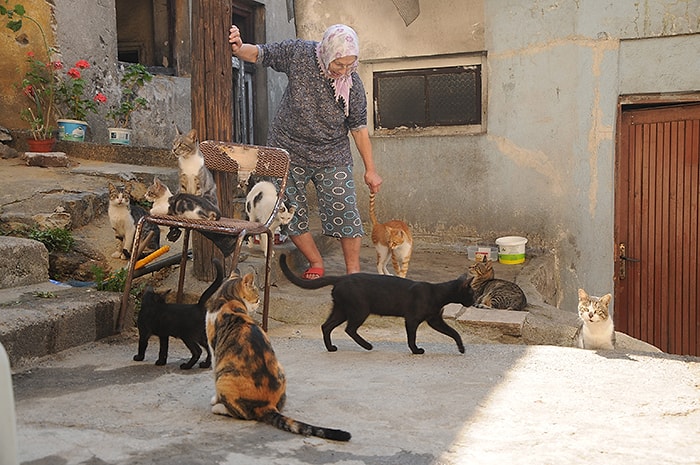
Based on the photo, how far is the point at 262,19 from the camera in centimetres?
1145

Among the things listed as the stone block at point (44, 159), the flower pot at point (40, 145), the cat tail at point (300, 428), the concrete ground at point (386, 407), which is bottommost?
the concrete ground at point (386, 407)

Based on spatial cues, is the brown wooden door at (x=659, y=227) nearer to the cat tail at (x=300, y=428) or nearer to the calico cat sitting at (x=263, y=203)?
the calico cat sitting at (x=263, y=203)

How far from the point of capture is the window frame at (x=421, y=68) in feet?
25.0

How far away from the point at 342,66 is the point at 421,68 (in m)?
3.05

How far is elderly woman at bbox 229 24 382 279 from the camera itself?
16.6 ft

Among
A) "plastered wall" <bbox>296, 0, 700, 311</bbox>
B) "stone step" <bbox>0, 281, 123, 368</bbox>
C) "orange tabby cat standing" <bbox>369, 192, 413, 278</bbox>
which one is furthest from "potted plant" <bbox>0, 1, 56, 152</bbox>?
"orange tabby cat standing" <bbox>369, 192, 413, 278</bbox>

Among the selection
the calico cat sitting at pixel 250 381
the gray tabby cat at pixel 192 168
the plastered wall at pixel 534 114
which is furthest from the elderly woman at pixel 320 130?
the plastered wall at pixel 534 114

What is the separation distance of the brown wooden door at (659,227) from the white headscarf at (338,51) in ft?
10.8

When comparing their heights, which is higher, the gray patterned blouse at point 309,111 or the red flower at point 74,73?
the red flower at point 74,73

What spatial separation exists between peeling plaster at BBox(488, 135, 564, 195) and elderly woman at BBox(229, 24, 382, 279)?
272 centimetres

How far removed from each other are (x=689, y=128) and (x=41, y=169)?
600 centimetres

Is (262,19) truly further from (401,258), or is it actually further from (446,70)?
(401,258)

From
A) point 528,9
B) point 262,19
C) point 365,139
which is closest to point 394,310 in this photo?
point 365,139

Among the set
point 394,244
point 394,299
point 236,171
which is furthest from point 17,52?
point 394,299
